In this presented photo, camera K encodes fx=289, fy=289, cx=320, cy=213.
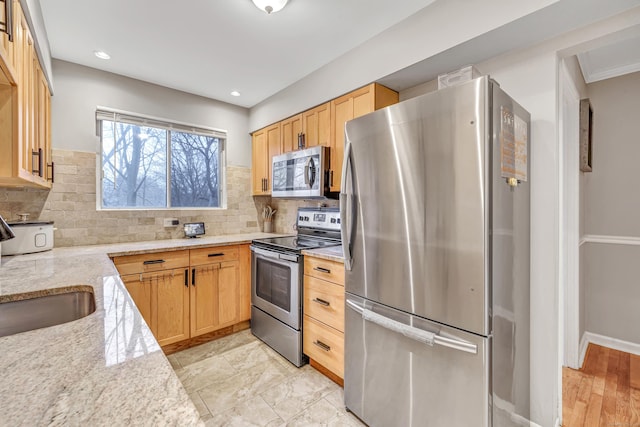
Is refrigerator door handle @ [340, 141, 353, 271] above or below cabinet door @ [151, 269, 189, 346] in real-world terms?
above

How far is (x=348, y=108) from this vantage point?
2408 millimetres

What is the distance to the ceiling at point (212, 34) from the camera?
182 cm

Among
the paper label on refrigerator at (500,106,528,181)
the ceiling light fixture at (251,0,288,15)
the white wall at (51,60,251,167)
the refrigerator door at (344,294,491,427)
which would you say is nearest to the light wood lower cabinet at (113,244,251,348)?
the white wall at (51,60,251,167)

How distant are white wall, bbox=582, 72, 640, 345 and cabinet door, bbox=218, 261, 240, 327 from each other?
10.6ft

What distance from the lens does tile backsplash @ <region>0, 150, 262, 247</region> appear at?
2.36m

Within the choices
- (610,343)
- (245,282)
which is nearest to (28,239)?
(245,282)

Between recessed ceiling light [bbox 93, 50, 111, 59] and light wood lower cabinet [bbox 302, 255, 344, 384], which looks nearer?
light wood lower cabinet [bbox 302, 255, 344, 384]

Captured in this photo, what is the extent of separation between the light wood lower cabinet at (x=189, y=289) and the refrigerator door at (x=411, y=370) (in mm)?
1451

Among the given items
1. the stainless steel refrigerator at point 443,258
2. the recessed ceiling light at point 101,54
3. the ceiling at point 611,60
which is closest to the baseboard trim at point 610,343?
the stainless steel refrigerator at point 443,258

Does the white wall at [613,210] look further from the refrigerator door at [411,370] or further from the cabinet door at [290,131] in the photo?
the cabinet door at [290,131]

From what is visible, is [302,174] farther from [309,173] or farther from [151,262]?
[151,262]

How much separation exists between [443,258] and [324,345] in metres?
1.25

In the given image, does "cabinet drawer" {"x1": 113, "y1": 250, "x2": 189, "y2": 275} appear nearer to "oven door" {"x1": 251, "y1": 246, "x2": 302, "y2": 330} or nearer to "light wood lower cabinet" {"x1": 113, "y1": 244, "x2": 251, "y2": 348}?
"light wood lower cabinet" {"x1": 113, "y1": 244, "x2": 251, "y2": 348}

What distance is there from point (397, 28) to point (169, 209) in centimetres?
269
